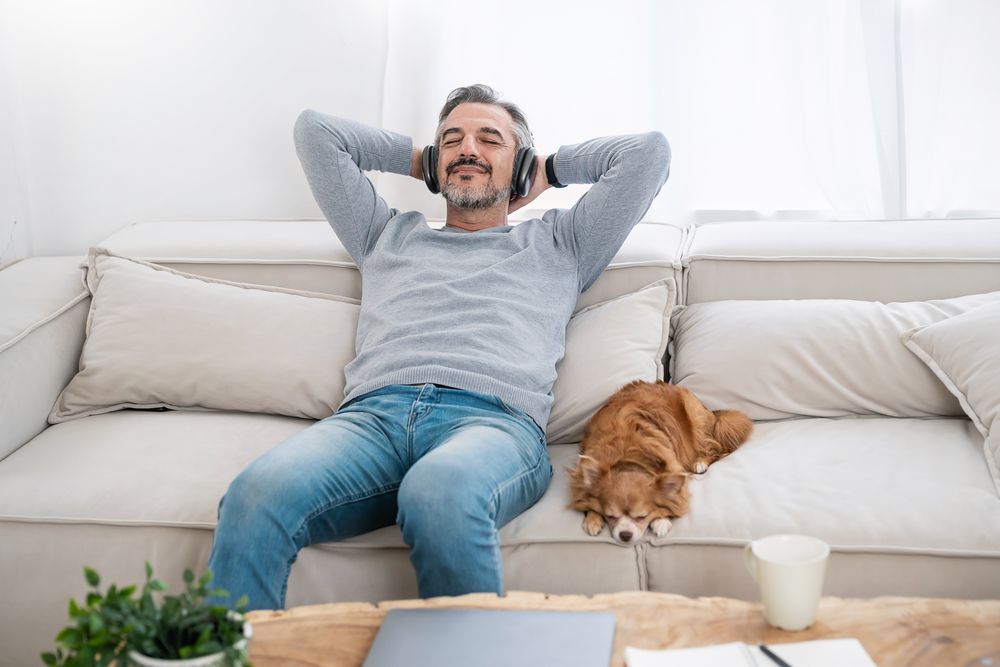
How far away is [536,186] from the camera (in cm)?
233

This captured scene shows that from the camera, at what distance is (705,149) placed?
2.67 meters

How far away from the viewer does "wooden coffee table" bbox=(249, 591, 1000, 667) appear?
3.55 ft

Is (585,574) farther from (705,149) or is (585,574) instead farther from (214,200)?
(214,200)

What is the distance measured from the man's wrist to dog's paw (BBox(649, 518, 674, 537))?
3.26 feet

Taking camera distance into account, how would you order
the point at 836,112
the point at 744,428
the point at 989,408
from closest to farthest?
the point at 989,408 < the point at 744,428 < the point at 836,112

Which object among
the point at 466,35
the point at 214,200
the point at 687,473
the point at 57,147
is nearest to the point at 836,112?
the point at 466,35

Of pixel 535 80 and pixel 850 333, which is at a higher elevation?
pixel 535 80

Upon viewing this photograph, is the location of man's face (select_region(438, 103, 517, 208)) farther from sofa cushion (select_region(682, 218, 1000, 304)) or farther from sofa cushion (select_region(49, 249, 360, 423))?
sofa cushion (select_region(682, 218, 1000, 304))

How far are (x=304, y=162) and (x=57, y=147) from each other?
1137 millimetres

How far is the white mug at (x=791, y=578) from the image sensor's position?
42.7 inches

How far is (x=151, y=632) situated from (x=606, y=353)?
4.35ft

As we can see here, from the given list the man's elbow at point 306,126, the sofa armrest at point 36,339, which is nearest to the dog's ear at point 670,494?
the man's elbow at point 306,126

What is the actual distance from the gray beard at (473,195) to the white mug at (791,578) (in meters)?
1.27

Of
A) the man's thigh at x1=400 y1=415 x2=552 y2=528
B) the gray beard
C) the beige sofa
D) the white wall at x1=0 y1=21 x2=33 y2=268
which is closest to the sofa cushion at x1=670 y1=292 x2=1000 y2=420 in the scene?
the beige sofa
